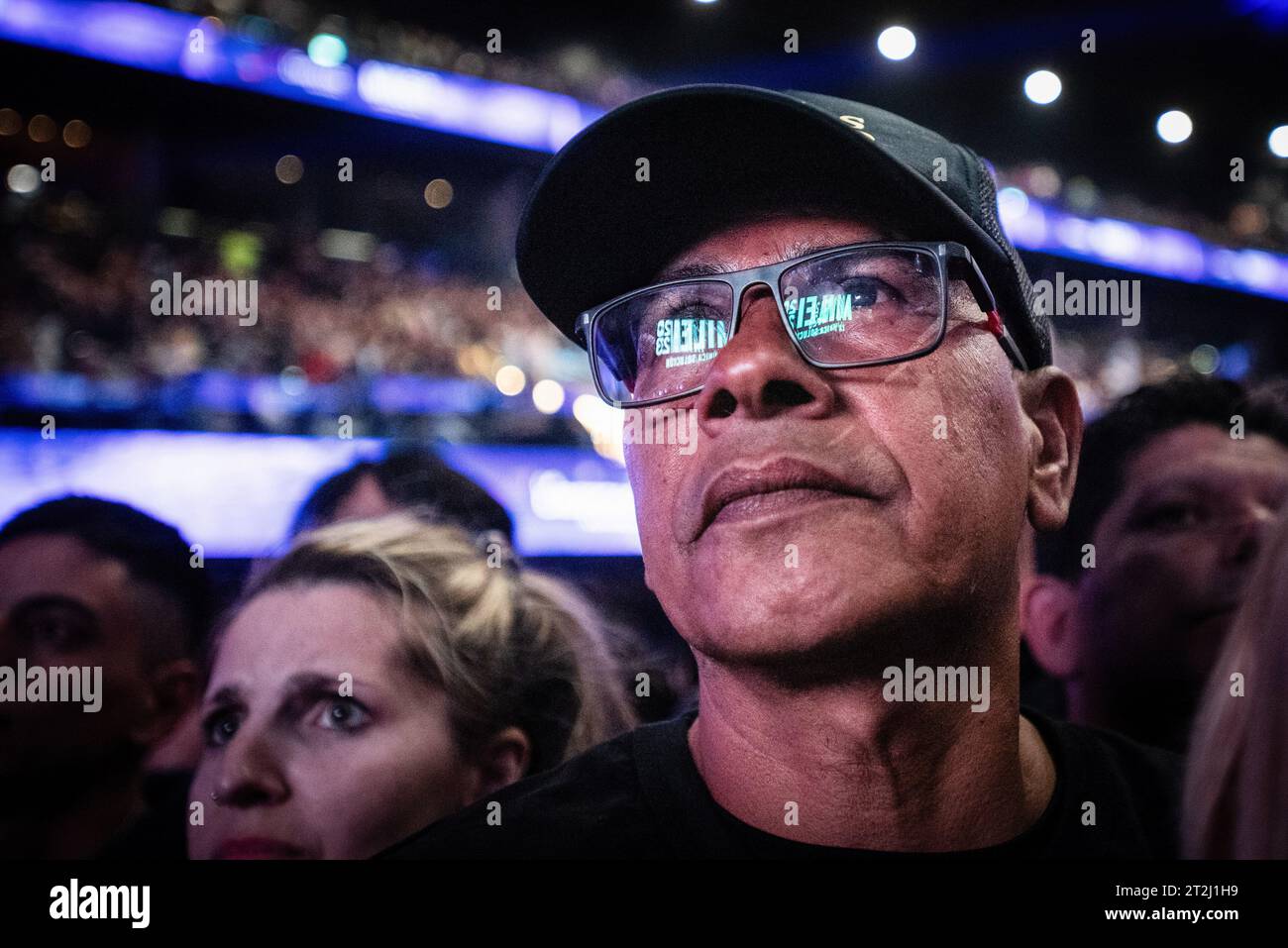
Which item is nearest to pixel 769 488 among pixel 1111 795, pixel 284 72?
pixel 1111 795

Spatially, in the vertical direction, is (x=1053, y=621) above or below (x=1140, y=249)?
below

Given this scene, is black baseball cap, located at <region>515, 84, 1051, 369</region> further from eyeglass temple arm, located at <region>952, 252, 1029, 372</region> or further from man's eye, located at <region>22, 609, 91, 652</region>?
man's eye, located at <region>22, 609, 91, 652</region>

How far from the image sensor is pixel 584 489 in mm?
1825

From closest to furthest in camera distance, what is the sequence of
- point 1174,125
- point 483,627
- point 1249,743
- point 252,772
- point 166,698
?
point 1249,743, point 252,772, point 483,627, point 166,698, point 1174,125

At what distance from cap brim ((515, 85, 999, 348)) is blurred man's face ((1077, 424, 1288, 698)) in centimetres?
56

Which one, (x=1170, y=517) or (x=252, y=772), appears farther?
(x=1170, y=517)

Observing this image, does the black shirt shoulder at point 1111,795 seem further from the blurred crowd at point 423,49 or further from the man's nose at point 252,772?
the blurred crowd at point 423,49

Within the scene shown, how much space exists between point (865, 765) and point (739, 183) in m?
0.60

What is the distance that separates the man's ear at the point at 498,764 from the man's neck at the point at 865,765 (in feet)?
1.05

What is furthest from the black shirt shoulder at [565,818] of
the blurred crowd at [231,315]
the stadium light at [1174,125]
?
the blurred crowd at [231,315]

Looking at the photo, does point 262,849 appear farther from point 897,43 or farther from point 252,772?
point 897,43

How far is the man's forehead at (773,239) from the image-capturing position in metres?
1.02

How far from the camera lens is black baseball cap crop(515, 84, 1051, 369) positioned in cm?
98

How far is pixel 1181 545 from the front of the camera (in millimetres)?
1358
